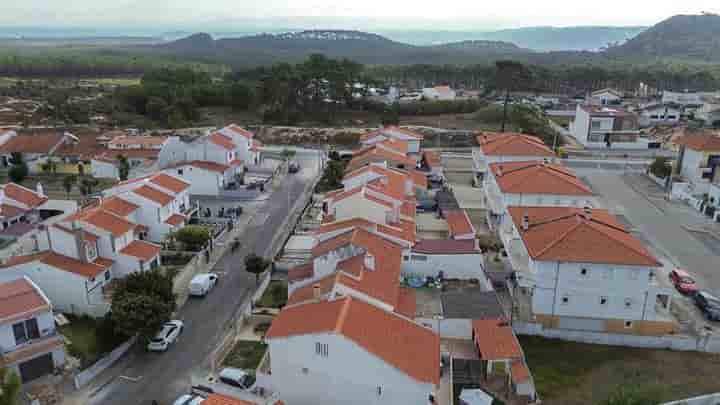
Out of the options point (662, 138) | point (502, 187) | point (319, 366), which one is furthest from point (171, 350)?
point (662, 138)

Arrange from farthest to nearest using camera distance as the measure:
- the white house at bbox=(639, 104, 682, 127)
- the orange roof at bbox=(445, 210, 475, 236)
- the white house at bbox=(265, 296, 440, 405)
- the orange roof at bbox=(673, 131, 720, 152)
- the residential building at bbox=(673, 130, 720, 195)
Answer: the white house at bbox=(639, 104, 682, 127), the orange roof at bbox=(673, 131, 720, 152), the residential building at bbox=(673, 130, 720, 195), the orange roof at bbox=(445, 210, 475, 236), the white house at bbox=(265, 296, 440, 405)

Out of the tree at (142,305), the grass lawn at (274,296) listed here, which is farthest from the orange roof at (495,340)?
the tree at (142,305)

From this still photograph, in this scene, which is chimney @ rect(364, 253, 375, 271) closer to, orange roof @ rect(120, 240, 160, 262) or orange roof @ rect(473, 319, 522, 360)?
orange roof @ rect(473, 319, 522, 360)

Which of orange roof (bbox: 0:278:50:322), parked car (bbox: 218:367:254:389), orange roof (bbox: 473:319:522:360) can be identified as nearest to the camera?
parked car (bbox: 218:367:254:389)

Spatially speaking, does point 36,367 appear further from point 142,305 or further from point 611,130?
point 611,130

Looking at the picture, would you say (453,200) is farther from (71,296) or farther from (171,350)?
(71,296)

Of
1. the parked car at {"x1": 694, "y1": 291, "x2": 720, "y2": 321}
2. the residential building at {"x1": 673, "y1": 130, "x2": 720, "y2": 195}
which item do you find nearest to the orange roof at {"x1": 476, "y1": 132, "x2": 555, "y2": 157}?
the residential building at {"x1": 673, "y1": 130, "x2": 720, "y2": 195}

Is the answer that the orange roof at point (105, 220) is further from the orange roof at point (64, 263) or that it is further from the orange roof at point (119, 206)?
the orange roof at point (64, 263)
